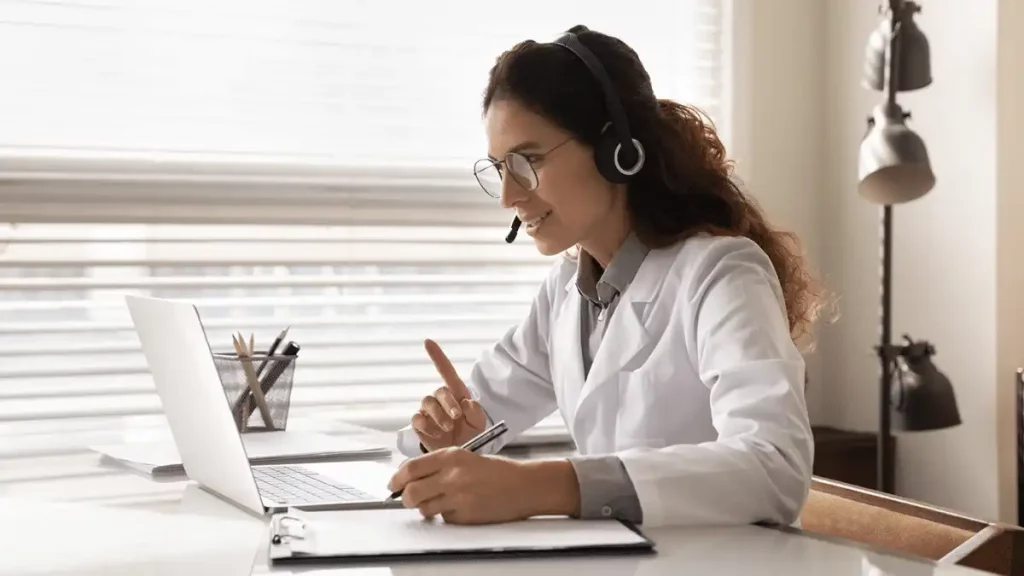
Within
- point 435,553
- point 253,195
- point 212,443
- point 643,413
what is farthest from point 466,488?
point 253,195

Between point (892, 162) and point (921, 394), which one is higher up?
point (892, 162)

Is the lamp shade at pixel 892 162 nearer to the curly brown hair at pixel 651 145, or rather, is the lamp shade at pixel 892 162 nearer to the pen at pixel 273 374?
the curly brown hair at pixel 651 145

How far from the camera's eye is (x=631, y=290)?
5.04 ft

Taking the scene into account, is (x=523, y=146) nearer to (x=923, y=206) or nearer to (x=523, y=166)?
(x=523, y=166)

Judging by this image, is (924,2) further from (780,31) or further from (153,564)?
(153,564)

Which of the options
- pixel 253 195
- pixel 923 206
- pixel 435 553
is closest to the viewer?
pixel 435 553

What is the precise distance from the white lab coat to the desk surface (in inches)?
1.9

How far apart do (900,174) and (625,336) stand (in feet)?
3.88

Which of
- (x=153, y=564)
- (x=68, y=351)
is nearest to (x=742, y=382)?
(x=153, y=564)

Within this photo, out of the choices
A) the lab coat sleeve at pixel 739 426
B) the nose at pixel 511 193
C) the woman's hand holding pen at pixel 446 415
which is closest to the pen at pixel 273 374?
the woman's hand holding pen at pixel 446 415

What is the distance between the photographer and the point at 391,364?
250 centimetres

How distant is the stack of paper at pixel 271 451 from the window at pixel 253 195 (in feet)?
2.04

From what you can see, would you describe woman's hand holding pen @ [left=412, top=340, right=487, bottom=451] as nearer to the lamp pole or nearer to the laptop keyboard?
the laptop keyboard

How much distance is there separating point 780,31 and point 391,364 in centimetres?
129
